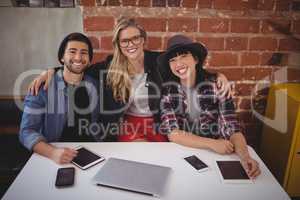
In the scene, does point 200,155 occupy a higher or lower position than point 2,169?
higher

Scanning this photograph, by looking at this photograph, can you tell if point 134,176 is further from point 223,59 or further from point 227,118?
point 223,59

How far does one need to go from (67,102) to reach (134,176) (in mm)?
764

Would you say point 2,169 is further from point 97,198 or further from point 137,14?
point 137,14

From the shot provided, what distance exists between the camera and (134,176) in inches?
50.3

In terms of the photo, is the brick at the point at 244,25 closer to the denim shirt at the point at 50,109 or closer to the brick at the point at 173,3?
the brick at the point at 173,3

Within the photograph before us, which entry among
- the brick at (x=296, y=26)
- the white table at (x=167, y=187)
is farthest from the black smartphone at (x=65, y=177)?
the brick at (x=296, y=26)

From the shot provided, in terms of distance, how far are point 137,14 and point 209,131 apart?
2.85 feet

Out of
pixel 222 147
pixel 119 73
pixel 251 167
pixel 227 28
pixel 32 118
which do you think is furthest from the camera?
pixel 227 28

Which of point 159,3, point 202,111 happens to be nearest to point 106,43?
point 159,3

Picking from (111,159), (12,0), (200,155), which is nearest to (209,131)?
(200,155)

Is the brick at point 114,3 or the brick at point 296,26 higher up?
the brick at point 114,3

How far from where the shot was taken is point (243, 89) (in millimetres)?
2211

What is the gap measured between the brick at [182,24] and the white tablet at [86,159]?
99cm

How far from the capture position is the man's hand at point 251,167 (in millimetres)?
1326
